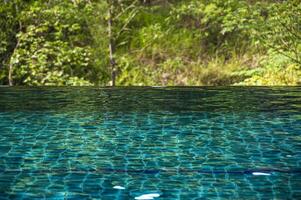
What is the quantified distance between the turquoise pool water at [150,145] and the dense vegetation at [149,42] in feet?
9.15

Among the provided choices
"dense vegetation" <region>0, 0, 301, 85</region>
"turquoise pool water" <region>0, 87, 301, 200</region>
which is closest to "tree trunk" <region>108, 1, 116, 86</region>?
"dense vegetation" <region>0, 0, 301, 85</region>

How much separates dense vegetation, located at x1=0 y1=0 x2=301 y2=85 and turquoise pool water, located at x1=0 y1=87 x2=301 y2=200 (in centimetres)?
279

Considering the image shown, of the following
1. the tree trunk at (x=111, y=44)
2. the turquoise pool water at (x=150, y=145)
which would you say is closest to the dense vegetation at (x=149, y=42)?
the tree trunk at (x=111, y=44)

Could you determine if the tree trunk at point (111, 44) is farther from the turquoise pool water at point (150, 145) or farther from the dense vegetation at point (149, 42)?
the turquoise pool water at point (150, 145)

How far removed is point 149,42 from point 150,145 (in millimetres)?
5953

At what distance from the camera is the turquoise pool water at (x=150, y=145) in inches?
79.4

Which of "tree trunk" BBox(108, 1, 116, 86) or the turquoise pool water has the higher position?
"tree trunk" BBox(108, 1, 116, 86)

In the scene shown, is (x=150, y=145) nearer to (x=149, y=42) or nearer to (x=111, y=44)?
(x=111, y=44)

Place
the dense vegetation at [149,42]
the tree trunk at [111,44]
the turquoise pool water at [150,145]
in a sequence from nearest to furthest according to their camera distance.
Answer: the turquoise pool water at [150,145]
the dense vegetation at [149,42]
the tree trunk at [111,44]

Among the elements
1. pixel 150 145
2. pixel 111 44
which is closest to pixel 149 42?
pixel 111 44

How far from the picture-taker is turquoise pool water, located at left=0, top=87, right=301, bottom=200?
6.61ft

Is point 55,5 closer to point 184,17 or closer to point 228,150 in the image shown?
point 184,17

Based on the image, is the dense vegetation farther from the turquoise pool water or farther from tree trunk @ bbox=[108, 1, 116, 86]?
the turquoise pool water

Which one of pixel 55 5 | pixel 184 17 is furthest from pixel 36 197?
pixel 184 17
